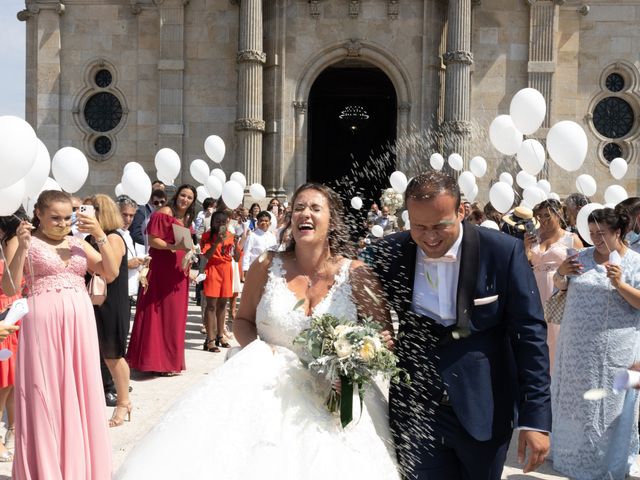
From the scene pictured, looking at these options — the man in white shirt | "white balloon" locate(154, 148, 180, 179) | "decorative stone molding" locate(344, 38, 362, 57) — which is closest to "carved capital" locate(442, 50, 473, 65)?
"decorative stone molding" locate(344, 38, 362, 57)

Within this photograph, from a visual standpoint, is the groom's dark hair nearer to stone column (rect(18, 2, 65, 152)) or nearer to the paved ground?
the paved ground

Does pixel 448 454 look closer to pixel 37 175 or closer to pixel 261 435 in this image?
pixel 261 435

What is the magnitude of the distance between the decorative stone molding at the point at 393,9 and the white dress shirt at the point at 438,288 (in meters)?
18.2

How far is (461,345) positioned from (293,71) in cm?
1825

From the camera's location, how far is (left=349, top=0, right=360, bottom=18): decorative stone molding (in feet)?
67.3

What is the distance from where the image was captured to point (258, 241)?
13742 millimetres

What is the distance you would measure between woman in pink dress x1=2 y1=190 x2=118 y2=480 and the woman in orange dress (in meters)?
5.54

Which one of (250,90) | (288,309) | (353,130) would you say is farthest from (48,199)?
(353,130)

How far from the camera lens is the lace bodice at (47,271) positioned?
5.12m

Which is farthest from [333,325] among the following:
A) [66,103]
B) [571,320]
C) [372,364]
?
[66,103]

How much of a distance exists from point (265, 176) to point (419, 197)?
706 inches

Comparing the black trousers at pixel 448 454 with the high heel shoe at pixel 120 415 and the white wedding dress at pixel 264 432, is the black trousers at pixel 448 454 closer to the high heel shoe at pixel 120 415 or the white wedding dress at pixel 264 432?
the white wedding dress at pixel 264 432

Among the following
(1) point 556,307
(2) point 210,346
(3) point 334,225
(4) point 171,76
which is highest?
(4) point 171,76

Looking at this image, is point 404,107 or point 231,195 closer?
point 231,195
